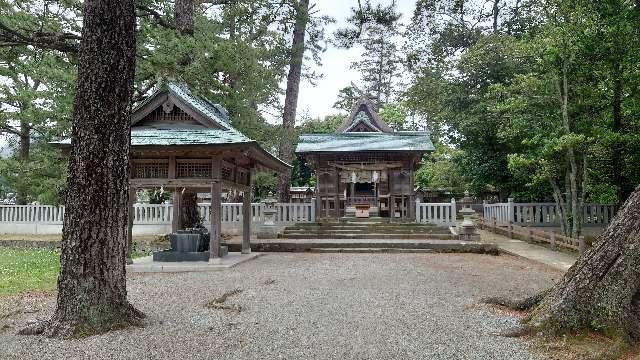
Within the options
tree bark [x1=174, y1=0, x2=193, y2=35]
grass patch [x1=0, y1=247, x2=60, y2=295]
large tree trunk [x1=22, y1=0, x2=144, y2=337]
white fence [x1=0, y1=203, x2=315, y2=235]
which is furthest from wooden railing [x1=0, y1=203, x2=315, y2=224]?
large tree trunk [x1=22, y1=0, x2=144, y2=337]

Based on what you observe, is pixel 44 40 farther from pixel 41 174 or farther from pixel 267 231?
pixel 41 174

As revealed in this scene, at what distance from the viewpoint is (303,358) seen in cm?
414

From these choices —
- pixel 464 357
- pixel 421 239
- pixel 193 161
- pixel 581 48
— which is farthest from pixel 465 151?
pixel 464 357

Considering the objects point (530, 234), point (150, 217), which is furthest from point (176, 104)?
point (530, 234)

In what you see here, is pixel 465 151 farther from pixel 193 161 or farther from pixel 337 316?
pixel 337 316

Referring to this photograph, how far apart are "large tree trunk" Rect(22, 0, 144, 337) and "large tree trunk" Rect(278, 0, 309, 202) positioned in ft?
49.1

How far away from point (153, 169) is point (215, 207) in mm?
1649

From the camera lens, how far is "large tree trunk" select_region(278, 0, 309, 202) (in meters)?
20.6

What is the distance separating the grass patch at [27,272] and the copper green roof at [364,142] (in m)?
10.3

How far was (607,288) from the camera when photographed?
169 inches

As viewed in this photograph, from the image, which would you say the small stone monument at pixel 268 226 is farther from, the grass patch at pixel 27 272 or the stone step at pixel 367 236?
the grass patch at pixel 27 272

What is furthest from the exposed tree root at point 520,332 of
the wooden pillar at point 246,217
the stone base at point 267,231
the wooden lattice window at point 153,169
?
the stone base at point 267,231

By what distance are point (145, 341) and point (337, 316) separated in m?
2.20

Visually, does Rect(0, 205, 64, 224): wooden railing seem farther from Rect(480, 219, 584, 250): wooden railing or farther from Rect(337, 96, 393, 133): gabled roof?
Rect(480, 219, 584, 250): wooden railing
